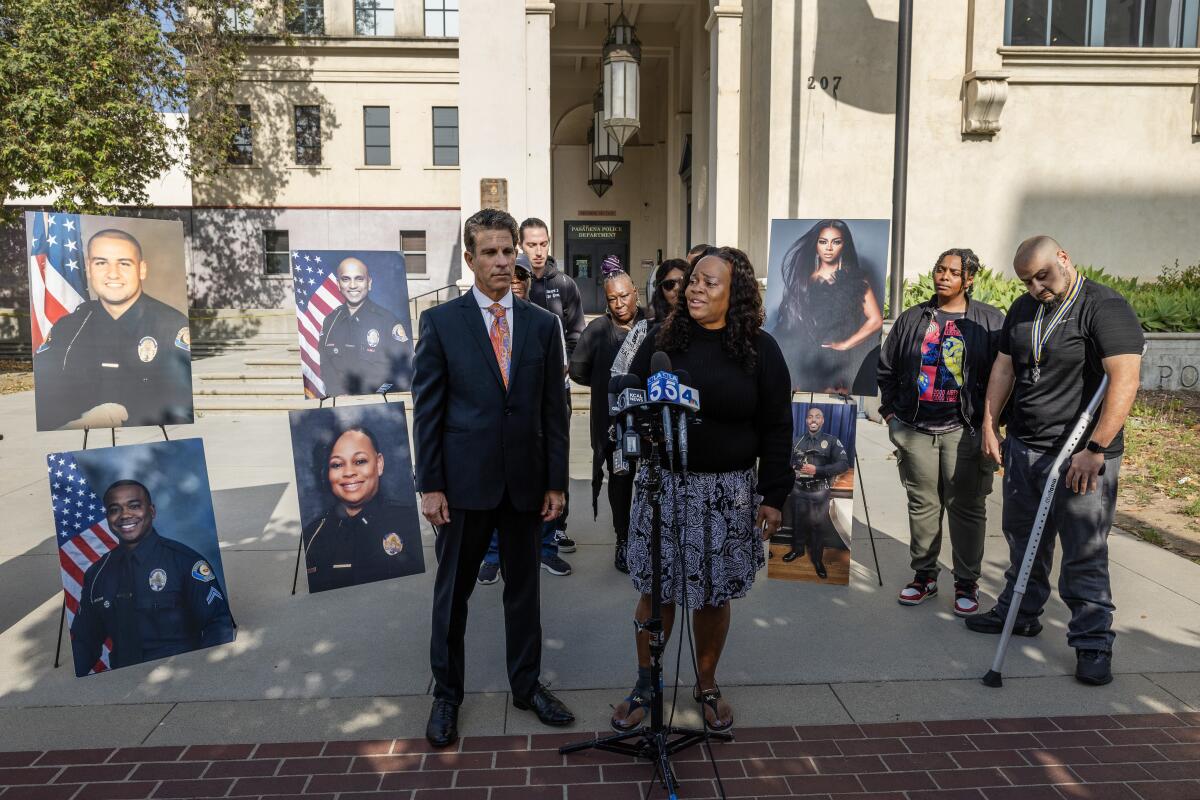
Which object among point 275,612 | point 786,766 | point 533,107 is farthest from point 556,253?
point 786,766

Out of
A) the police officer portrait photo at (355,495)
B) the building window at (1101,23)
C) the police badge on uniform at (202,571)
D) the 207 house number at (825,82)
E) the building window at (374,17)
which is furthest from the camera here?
the building window at (374,17)

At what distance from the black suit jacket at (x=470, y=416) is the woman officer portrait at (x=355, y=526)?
1912 mm

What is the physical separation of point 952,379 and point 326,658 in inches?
149

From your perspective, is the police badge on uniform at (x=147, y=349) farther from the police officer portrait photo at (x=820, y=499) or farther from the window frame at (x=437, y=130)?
the window frame at (x=437, y=130)

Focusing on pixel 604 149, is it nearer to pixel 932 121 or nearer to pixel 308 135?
pixel 932 121

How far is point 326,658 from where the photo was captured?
440 cm

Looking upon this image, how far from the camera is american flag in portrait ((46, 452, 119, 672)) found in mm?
4152

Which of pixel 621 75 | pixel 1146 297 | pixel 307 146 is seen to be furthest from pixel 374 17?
pixel 1146 297

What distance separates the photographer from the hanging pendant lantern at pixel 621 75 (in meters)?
12.7

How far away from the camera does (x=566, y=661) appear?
4355mm

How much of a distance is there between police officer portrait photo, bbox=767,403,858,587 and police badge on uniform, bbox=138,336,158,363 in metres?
3.78

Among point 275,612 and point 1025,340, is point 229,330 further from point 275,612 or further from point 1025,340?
point 1025,340

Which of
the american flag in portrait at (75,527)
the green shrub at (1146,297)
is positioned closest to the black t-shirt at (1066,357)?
the american flag in portrait at (75,527)

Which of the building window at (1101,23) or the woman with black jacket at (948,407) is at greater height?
the building window at (1101,23)
